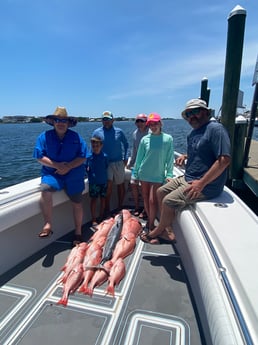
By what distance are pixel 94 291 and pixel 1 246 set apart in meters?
A: 1.07

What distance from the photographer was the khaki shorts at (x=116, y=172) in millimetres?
3875

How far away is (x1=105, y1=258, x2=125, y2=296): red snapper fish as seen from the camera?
2230 mm

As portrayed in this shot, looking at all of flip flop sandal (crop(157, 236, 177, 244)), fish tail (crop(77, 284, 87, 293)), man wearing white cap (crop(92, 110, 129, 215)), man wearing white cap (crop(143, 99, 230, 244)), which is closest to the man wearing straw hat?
man wearing white cap (crop(92, 110, 129, 215))

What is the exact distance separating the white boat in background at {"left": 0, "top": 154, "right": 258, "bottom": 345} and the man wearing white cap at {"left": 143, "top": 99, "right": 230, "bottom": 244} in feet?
0.48

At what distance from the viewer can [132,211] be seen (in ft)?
14.1

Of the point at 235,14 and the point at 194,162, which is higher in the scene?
the point at 235,14

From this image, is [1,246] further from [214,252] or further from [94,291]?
[214,252]

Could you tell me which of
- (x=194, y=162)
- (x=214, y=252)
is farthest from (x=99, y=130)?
(x=214, y=252)

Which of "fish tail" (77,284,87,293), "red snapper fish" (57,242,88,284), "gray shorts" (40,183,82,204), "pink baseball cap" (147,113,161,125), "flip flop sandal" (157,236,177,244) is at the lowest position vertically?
"flip flop sandal" (157,236,177,244)

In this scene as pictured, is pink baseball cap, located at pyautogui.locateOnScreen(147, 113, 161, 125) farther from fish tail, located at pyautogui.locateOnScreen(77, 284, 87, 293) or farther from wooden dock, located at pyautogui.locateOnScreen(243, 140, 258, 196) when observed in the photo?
fish tail, located at pyautogui.locateOnScreen(77, 284, 87, 293)

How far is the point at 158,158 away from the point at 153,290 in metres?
1.54

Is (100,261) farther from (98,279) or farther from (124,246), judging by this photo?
(124,246)

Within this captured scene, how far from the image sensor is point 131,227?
11.0 ft

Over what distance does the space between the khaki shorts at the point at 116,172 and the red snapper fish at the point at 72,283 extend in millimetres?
1717
